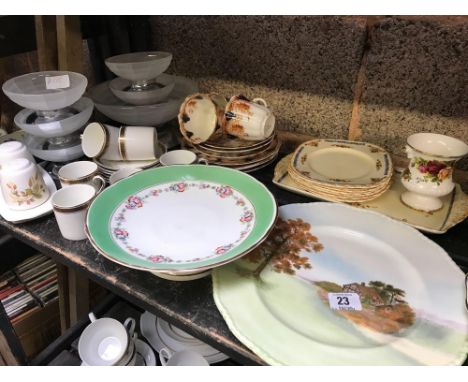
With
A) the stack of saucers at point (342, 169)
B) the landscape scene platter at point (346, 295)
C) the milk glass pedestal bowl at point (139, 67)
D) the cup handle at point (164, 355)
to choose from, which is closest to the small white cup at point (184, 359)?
the cup handle at point (164, 355)

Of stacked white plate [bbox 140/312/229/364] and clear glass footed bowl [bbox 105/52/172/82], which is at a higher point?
clear glass footed bowl [bbox 105/52/172/82]

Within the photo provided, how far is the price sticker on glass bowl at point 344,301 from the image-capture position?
564mm

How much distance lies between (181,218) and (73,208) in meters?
0.19

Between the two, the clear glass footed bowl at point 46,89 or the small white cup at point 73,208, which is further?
the clear glass footed bowl at point 46,89

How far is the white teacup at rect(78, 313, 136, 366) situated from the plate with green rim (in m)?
0.35

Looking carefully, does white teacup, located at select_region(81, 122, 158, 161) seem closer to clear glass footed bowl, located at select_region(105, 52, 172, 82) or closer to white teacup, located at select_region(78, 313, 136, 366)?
clear glass footed bowl, located at select_region(105, 52, 172, 82)

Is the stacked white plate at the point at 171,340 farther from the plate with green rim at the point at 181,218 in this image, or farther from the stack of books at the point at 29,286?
the stack of books at the point at 29,286

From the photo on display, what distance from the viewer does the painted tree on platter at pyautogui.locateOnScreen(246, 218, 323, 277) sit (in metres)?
0.64

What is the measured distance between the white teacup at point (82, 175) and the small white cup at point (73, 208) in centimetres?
2

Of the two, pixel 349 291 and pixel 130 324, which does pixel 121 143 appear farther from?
pixel 349 291

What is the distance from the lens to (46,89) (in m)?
0.96

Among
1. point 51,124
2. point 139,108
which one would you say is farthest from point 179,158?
point 51,124

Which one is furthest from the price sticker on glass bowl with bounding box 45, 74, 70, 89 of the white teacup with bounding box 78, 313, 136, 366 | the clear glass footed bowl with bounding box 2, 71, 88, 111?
the white teacup with bounding box 78, 313, 136, 366
